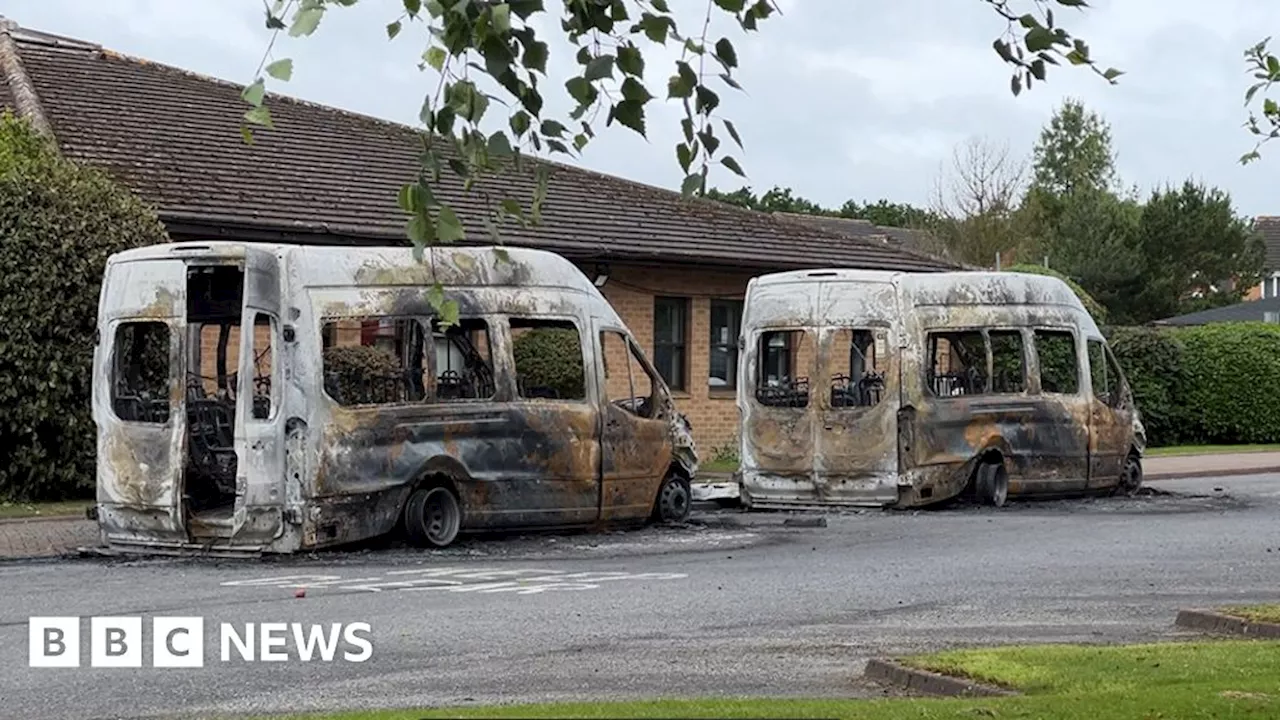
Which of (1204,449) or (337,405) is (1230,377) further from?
(337,405)

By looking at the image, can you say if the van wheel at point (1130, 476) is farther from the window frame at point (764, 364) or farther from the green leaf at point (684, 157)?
the green leaf at point (684, 157)

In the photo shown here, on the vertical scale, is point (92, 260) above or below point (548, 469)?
above

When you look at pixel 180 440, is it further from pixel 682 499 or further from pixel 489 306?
pixel 682 499

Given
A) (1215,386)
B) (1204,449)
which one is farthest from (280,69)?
(1215,386)

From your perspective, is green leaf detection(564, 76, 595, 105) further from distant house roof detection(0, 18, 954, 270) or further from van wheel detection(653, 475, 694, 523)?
distant house roof detection(0, 18, 954, 270)

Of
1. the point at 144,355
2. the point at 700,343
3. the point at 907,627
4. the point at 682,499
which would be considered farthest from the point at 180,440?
the point at 700,343

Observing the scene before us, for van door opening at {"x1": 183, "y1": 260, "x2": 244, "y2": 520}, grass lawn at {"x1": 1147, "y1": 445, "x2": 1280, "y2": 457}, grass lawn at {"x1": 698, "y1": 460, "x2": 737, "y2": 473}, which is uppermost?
van door opening at {"x1": 183, "y1": 260, "x2": 244, "y2": 520}

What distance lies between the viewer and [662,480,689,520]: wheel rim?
19.7 m

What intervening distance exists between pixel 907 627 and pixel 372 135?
72.8 feet

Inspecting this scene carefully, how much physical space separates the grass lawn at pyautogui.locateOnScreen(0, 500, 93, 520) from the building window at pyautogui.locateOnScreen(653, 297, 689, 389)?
454 inches

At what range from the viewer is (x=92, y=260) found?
2153 cm

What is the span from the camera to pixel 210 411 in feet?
56.2

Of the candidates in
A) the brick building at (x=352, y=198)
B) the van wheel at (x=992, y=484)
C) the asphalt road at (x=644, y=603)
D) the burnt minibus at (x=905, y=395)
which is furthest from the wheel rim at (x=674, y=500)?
the brick building at (x=352, y=198)

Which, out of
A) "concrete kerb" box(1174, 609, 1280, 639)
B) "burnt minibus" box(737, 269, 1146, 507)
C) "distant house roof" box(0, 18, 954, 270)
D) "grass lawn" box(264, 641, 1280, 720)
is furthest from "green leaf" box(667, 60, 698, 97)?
"distant house roof" box(0, 18, 954, 270)
